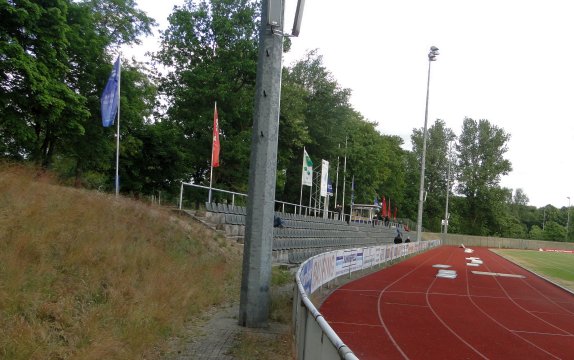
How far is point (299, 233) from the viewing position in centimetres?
2994

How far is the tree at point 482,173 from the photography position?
99.3 meters

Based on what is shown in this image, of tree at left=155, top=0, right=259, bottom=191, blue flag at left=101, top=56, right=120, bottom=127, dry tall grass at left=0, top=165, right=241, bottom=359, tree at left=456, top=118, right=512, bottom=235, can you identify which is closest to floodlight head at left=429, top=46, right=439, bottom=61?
tree at left=155, top=0, right=259, bottom=191

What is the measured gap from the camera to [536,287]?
2339cm

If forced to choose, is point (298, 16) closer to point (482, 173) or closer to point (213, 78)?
point (213, 78)

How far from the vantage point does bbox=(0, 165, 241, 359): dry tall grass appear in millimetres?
6367

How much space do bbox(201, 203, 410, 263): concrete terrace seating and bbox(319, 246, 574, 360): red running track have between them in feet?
14.0

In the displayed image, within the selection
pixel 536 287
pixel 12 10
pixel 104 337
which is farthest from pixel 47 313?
pixel 536 287

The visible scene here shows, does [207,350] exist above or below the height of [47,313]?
below

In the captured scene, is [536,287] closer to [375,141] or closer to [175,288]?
[175,288]

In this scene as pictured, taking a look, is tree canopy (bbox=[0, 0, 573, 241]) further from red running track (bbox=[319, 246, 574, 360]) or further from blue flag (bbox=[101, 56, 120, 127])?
red running track (bbox=[319, 246, 574, 360])

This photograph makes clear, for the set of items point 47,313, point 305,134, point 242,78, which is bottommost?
point 47,313

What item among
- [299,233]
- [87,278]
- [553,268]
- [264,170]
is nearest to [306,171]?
[299,233]

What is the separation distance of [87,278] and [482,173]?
101 metres

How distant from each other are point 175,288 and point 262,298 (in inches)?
74.4
